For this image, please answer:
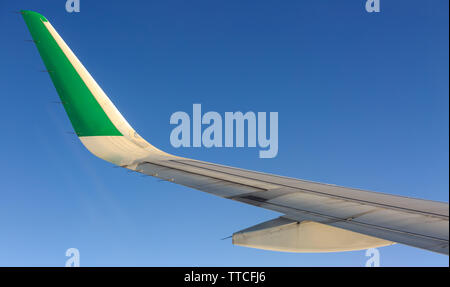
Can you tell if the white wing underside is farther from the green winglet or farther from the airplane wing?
the green winglet

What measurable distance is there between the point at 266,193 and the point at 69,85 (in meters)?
3.45

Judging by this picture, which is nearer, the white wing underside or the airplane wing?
the white wing underside

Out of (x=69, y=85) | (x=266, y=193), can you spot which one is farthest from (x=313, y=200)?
(x=69, y=85)

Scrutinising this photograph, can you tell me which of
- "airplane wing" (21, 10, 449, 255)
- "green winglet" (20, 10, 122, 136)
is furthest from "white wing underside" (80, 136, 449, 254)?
"green winglet" (20, 10, 122, 136)

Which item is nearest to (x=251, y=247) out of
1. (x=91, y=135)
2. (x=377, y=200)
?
(x=377, y=200)

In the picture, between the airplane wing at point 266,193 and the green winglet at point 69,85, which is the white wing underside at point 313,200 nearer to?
the airplane wing at point 266,193

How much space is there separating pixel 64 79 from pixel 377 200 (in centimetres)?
451

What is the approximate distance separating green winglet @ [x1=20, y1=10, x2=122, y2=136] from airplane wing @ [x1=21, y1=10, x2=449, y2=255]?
0.04ft

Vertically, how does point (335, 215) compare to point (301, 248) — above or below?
above

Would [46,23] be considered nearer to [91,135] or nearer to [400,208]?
[91,135]

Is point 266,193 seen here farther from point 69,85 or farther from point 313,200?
point 69,85

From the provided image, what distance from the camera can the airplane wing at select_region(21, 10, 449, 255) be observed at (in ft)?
8.01

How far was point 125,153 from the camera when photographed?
4992 millimetres

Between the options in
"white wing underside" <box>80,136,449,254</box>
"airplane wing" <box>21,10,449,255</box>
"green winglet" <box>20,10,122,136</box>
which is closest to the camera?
"white wing underside" <box>80,136,449,254</box>
